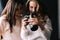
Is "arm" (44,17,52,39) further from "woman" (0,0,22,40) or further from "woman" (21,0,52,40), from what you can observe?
"woman" (0,0,22,40)

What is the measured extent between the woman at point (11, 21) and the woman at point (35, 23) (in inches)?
1.8

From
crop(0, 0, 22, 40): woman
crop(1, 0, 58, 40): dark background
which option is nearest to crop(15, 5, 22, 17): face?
crop(0, 0, 22, 40): woman

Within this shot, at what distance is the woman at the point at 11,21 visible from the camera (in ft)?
3.05

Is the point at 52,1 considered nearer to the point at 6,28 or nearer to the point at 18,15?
the point at 18,15

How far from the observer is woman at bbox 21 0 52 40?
92cm

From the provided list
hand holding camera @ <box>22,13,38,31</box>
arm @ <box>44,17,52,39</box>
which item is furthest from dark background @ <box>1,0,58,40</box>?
hand holding camera @ <box>22,13,38,31</box>

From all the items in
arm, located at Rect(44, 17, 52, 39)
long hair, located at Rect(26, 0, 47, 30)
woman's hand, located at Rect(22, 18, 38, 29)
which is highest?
long hair, located at Rect(26, 0, 47, 30)

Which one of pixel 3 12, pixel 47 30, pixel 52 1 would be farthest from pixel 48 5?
pixel 3 12

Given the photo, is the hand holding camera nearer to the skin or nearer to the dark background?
the skin

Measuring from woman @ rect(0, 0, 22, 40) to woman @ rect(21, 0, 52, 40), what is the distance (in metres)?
0.05

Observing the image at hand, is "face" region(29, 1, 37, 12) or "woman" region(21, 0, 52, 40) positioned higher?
"face" region(29, 1, 37, 12)

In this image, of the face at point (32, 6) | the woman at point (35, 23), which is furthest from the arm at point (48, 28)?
the face at point (32, 6)

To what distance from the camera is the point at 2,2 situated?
3.02 ft

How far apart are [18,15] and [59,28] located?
0.33m
